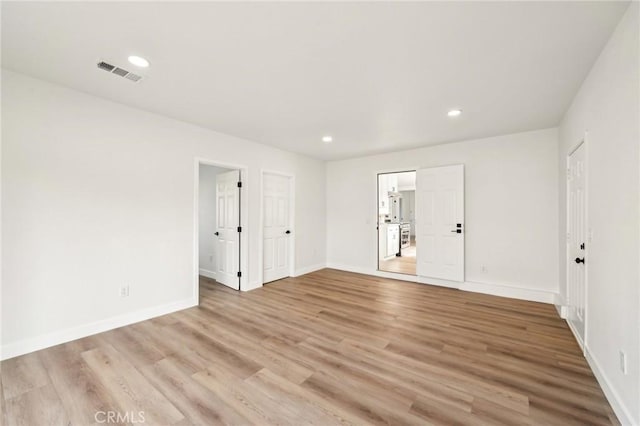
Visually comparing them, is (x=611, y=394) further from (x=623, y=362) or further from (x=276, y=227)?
(x=276, y=227)

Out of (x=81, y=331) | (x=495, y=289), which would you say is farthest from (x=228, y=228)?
(x=495, y=289)

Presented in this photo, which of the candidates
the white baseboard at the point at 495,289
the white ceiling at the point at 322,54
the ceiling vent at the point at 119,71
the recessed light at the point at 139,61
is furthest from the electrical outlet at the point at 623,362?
the ceiling vent at the point at 119,71

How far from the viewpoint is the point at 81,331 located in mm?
2785

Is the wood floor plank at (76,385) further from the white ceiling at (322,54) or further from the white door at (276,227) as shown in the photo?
the white door at (276,227)

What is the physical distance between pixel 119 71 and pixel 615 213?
13.7 ft

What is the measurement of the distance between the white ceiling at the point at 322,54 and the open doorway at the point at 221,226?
1.56 meters

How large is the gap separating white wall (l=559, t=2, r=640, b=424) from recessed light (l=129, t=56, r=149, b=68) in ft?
11.4

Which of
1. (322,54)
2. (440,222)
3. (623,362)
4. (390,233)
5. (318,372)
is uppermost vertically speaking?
(322,54)

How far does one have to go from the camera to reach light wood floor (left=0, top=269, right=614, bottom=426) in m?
1.76

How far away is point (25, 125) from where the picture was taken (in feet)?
8.13

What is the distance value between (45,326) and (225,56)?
3.15m

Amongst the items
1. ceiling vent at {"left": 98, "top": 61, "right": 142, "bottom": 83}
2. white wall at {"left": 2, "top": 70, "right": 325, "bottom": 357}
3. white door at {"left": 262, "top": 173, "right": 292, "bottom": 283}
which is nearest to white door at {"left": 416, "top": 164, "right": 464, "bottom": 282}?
white door at {"left": 262, "top": 173, "right": 292, "bottom": 283}

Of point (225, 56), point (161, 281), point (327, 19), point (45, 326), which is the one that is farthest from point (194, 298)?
point (327, 19)

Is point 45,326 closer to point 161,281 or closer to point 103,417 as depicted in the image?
point 161,281
